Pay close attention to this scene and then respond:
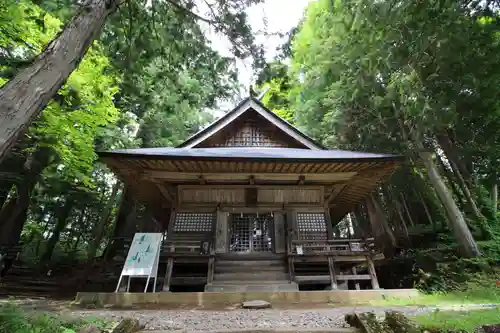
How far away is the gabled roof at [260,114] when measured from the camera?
1107cm

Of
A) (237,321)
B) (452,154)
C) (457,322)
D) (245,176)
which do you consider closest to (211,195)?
(245,176)

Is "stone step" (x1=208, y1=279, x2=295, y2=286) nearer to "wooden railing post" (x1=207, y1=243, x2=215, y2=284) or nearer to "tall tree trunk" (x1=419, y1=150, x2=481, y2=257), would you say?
"wooden railing post" (x1=207, y1=243, x2=215, y2=284)

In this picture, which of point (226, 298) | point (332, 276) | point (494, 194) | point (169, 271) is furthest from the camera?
point (494, 194)

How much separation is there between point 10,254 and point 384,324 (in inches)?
590

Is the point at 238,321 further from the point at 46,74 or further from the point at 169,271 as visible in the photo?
the point at 46,74

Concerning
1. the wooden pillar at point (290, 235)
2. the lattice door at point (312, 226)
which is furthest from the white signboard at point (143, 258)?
the lattice door at point (312, 226)

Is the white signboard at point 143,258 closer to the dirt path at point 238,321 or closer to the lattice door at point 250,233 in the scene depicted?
the dirt path at point 238,321

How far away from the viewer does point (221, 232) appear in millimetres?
9359

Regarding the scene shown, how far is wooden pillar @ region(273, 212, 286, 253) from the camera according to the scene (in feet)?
30.4

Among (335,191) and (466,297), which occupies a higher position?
(335,191)

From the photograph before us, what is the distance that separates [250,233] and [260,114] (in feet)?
16.2

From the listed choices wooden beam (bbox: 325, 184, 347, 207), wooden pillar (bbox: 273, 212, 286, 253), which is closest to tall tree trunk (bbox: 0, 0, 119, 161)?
wooden pillar (bbox: 273, 212, 286, 253)

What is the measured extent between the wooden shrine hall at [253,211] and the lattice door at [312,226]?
0.03 m

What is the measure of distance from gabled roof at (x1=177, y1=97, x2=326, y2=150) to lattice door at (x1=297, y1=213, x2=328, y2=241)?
2.74 m
